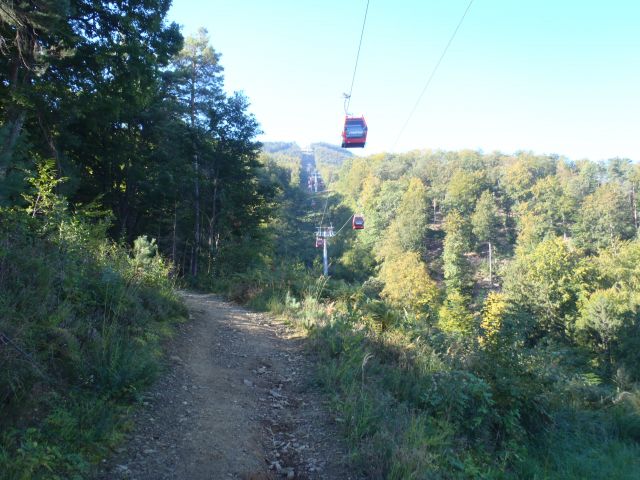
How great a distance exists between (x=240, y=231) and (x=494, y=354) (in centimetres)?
2019

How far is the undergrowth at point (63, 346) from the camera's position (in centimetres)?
319

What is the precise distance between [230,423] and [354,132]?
13.9 metres

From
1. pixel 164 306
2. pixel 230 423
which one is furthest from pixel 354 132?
pixel 230 423

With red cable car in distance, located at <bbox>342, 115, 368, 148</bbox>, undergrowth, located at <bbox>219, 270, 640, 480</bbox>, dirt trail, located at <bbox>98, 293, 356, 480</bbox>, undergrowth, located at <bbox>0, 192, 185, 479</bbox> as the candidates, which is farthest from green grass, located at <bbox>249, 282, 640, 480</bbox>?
red cable car in distance, located at <bbox>342, 115, 368, 148</bbox>

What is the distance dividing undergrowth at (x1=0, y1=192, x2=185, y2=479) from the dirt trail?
11.3 inches

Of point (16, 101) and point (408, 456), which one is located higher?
point (16, 101)

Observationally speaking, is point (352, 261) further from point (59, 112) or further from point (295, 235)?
point (59, 112)

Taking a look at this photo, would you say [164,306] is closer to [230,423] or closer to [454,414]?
[230,423]

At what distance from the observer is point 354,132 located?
16.8 m

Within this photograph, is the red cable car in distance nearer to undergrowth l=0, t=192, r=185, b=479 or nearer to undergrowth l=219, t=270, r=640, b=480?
undergrowth l=219, t=270, r=640, b=480

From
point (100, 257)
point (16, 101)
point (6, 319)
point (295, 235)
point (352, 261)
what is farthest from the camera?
point (352, 261)

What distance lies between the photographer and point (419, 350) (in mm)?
7688

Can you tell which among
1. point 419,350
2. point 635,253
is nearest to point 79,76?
point 419,350

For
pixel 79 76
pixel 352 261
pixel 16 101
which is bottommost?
pixel 352 261
